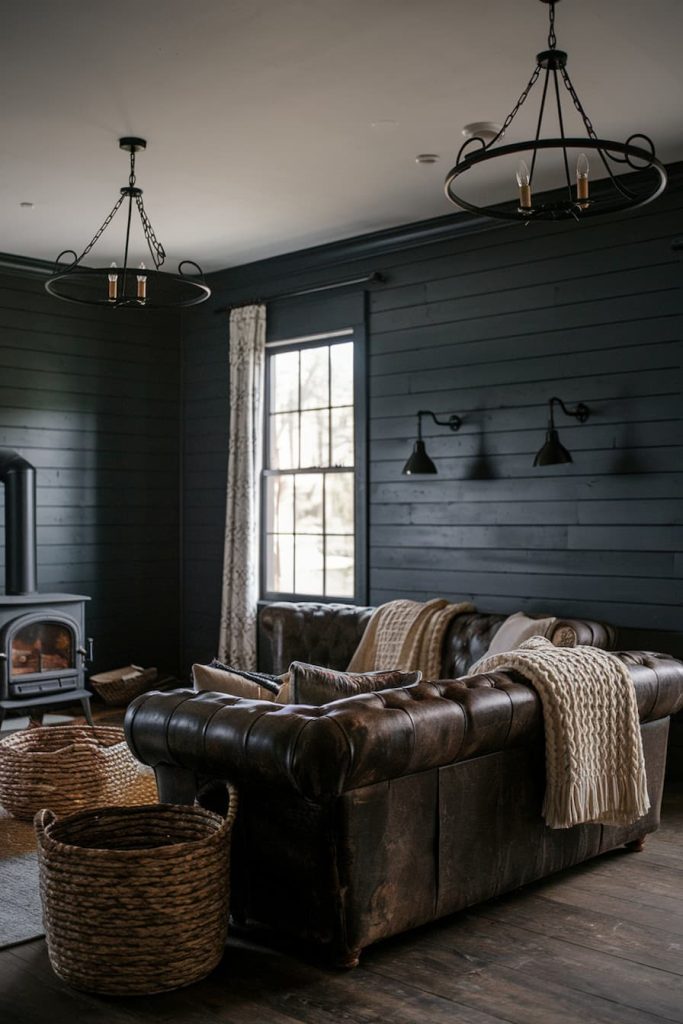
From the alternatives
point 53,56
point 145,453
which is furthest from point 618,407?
point 145,453

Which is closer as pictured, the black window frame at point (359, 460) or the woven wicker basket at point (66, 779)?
the woven wicker basket at point (66, 779)

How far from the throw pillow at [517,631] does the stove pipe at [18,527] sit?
Result: 9.93 feet

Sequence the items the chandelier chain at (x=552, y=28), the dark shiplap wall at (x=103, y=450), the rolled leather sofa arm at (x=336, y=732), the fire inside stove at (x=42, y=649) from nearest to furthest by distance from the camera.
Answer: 1. the rolled leather sofa arm at (x=336, y=732)
2. the chandelier chain at (x=552, y=28)
3. the fire inside stove at (x=42, y=649)
4. the dark shiplap wall at (x=103, y=450)

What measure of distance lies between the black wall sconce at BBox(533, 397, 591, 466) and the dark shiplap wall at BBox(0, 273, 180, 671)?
324cm

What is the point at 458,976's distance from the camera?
9.95 ft

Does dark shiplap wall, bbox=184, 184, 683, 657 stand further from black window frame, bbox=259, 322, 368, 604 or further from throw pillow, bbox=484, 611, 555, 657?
throw pillow, bbox=484, 611, 555, 657

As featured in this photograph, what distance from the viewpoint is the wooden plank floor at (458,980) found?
2.80 m

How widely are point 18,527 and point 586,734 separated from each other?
418cm

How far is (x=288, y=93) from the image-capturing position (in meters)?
4.45

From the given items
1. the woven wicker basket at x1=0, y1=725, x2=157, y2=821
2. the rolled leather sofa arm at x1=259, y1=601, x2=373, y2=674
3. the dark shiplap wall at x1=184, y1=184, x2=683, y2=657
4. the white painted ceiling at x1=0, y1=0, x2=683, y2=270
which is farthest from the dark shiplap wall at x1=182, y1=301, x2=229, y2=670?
the woven wicker basket at x1=0, y1=725, x2=157, y2=821

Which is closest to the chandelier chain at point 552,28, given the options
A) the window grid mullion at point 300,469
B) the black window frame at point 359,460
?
the black window frame at point 359,460

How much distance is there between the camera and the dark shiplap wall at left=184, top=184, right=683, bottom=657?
534 centimetres

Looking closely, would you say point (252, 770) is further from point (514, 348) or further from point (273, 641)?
point (514, 348)

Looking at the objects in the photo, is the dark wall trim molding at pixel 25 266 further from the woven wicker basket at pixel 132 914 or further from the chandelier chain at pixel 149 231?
the woven wicker basket at pixel 132 914
